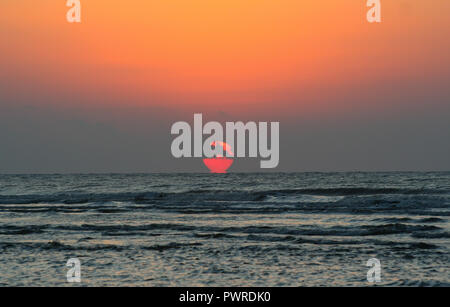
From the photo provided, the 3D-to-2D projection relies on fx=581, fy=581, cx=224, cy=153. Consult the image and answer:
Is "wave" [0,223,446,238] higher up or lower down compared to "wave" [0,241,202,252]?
lower down

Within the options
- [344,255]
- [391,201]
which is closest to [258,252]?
[344,255]

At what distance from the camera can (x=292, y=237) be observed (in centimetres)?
2300
